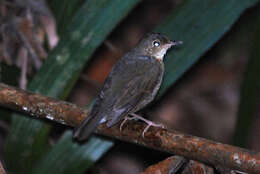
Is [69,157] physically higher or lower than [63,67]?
lower

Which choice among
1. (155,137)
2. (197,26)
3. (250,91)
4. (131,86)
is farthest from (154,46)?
(155,137)

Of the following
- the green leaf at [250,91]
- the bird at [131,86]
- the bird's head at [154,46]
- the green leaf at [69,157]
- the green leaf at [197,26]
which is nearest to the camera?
the bird at [131,86]

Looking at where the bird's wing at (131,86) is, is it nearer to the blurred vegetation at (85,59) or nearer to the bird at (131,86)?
the bird at (131,86)

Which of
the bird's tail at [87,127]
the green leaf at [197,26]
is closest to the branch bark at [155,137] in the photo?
the bird's tail at [87,127]

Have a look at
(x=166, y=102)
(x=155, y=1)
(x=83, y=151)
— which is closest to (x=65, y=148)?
(x=83, y=151)

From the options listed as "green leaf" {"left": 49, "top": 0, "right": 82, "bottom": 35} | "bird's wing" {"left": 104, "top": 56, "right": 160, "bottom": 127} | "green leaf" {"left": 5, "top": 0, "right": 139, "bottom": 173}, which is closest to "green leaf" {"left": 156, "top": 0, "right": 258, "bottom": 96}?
"bird's wing" {"left": 104, "top": 56, "right": 160, "bottom": 127}

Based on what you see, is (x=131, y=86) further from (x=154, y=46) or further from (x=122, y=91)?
(x=154, y=46)
